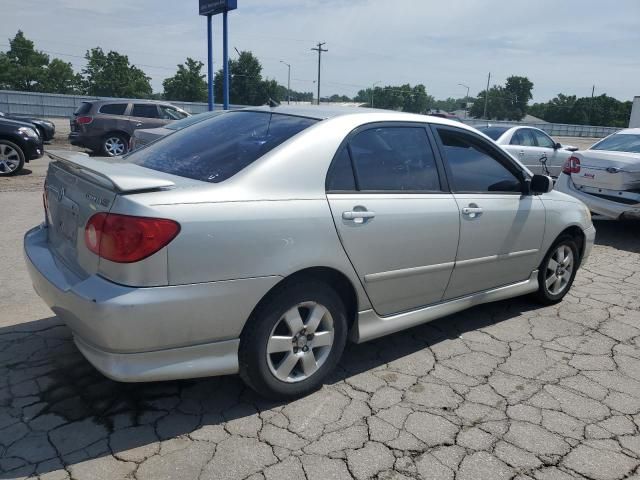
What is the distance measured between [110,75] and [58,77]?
6779 millimetres

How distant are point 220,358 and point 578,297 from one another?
3.88 meters

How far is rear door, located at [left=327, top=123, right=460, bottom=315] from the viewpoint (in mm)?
3043

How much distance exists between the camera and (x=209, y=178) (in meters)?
2.79

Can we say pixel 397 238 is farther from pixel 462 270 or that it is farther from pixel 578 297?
pixel 578 297

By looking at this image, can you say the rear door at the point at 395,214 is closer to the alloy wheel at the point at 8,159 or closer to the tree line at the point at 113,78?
the alloy wheel at the point at 8,159

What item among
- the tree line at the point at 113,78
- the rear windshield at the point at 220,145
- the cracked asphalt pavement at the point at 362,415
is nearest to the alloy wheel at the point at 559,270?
the cracked asphalt pavement at the point at 362,415

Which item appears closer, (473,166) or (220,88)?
(473,166)

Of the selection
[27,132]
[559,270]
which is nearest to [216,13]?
[27,132]

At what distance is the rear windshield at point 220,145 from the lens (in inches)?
115

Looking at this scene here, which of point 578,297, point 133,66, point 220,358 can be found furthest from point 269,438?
point 133,66

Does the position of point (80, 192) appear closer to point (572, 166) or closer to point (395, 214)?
point (395, 214)

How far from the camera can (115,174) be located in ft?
8.66

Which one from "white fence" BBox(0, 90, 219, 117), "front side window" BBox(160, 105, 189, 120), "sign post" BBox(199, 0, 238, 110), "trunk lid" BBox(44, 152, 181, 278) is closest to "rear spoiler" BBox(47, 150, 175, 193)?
"trunk lid" BBox(44, 152, 181, 278)

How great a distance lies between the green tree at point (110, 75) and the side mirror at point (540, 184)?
75.3 metres
